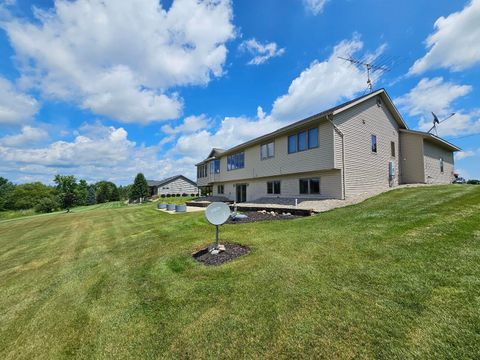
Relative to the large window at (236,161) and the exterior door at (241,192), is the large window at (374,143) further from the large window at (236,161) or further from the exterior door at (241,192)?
the exterior door at (241,192)

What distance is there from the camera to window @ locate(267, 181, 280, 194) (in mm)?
19406

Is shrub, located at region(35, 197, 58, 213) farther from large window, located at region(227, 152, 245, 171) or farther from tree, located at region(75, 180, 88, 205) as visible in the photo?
large window, located at region(227, 152, 245, 171)

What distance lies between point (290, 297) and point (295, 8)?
47.6ft

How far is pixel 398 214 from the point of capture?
27.5 ft

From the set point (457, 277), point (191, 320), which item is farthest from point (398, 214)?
point (191, 320)

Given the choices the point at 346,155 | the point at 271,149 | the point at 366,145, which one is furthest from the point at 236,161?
the point at 366,145

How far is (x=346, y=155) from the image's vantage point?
14.7 m

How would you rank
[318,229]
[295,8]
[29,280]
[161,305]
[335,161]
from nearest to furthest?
[161,305] → [29,280] → [318,229] → [295,8] → [335,161]

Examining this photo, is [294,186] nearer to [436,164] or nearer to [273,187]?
[273,187]

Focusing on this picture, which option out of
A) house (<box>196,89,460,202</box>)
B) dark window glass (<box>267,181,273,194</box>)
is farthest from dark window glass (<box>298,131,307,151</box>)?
dark window glass (<box>267,181,273,194</box>)

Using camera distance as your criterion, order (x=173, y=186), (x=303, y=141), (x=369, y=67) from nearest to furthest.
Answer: (x=303, y=141), (x=369, y=67), (x=173, y=186)

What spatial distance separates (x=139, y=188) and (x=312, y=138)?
43.7m

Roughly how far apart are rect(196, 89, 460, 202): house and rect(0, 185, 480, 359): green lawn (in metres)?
7.62

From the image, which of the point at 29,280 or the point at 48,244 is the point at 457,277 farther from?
the point at 48,244
